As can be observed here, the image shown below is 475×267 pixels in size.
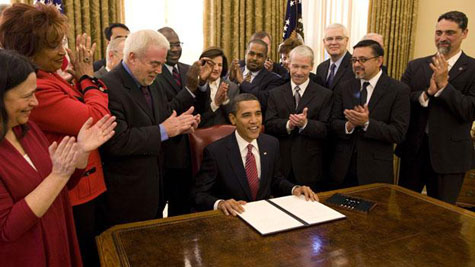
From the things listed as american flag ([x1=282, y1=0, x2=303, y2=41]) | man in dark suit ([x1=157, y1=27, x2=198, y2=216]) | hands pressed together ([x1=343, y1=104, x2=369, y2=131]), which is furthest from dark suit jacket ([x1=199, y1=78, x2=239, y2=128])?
american flag ([x1=282, y1=0, x2=303, y2=41])

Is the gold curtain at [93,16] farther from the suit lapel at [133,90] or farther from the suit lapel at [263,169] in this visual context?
the suit lapel at [263,169]

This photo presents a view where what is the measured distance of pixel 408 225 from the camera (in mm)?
1713

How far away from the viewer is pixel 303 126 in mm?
2891

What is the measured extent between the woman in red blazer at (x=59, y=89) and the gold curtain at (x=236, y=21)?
289cm

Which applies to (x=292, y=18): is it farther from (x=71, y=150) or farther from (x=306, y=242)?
(x=71, y=150)

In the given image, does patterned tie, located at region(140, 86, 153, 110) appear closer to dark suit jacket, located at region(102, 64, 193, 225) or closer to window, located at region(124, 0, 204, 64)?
dark suit jacket, located at region(102, 64, 193, 225)

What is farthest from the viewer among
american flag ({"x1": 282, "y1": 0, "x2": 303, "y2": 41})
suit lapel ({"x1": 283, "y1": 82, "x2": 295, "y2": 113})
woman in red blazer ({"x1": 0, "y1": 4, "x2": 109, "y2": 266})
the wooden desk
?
american flag ({"x1": 282, "y1": 0, "x2": 303, "y2": 41})

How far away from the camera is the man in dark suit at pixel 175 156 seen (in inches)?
112

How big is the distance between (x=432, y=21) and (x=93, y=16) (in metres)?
4.62

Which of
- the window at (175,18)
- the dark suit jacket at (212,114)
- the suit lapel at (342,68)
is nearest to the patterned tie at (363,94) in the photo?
the suit lapel at (342,68)

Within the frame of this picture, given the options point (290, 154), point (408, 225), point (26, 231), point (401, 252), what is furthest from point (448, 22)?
point (26, 231)

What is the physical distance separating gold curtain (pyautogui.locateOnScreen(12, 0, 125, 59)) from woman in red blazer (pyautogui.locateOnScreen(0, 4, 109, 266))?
2.30 m

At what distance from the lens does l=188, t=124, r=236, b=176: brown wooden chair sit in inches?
98.3

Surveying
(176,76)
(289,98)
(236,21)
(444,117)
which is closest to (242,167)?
(289,98)
